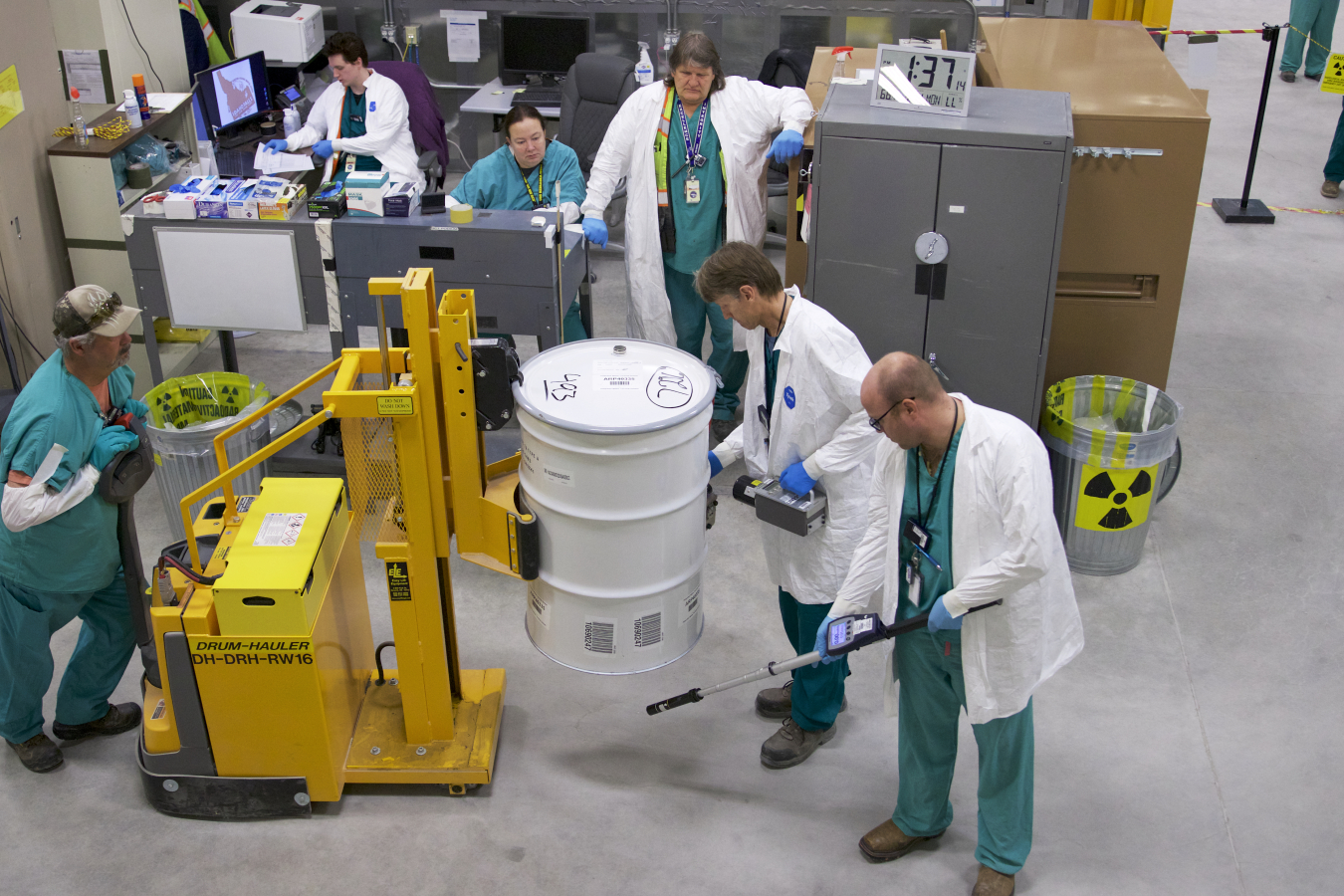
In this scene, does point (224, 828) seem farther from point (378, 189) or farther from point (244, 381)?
point (378, 189)

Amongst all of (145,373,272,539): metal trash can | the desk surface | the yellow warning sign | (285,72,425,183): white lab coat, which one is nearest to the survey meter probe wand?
(145,373,272,539): metal trash can

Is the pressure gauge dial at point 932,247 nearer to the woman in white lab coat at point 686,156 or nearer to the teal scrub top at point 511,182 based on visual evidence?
the woman in white lab coat at point 686,156

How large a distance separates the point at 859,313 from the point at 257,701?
8.49 ft

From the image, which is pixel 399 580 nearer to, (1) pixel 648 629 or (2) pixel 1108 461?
(1) pixel 648 629

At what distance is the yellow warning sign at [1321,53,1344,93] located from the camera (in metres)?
7.09

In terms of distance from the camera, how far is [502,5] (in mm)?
7816

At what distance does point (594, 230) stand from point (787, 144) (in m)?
0.94

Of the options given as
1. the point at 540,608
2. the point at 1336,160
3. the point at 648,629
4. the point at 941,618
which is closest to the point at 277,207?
the point at 540,608

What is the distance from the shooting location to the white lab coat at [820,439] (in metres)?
3.26

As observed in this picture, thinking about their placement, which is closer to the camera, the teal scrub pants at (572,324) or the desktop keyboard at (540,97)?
the teal scrub pants at (572,324)

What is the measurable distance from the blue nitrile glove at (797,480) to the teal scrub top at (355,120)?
13.1ft

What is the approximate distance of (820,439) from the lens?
11.0ft

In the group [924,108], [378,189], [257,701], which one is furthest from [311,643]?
[924,108]

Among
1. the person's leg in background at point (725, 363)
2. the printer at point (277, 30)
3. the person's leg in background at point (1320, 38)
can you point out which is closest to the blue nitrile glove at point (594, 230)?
the person's leg in background at point (725, 363)
